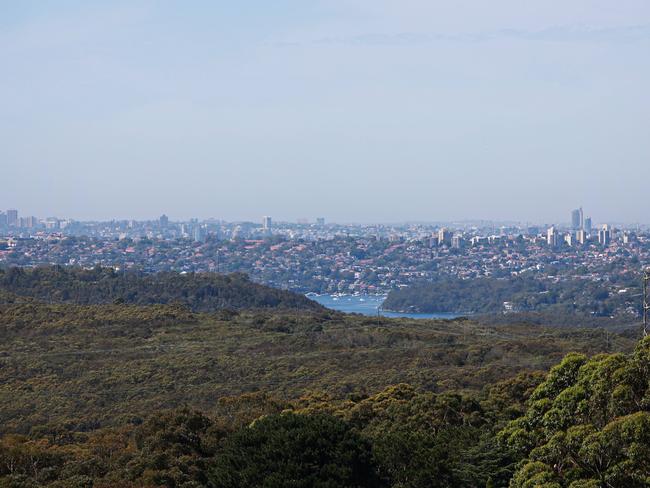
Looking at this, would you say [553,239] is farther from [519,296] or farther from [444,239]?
[519,296]

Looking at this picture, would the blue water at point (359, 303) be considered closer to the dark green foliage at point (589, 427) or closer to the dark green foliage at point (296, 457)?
the dark green foliage at point (296, 457)

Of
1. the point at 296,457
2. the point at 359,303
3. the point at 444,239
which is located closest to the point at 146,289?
the point at 359,303

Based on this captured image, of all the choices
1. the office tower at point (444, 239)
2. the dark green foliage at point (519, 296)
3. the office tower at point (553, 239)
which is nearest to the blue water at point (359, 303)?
the dark green foliage at point (519, 296)

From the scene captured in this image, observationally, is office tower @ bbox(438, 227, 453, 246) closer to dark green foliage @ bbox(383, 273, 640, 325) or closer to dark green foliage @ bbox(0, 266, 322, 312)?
dark green foliage @ bbox(383, 273, 640, 325)

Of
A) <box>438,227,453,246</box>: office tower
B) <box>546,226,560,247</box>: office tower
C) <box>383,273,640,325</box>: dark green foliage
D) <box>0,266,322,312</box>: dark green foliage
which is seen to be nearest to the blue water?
<box>383,273,640,325</box>: dark green foliage

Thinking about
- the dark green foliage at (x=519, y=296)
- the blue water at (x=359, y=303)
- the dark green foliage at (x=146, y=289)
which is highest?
the dark green foliage at (x=146, y=289)

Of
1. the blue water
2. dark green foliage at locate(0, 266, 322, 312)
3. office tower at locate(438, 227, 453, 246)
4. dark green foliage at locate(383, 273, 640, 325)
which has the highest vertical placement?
office tower at locate(438, 227, 453, 246)
